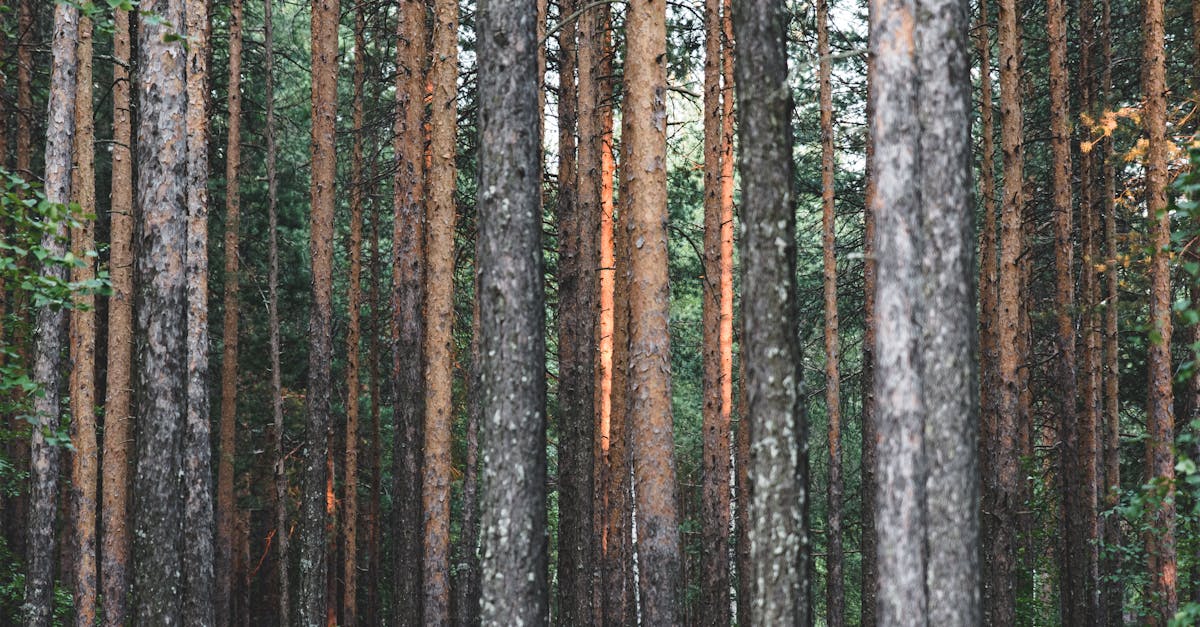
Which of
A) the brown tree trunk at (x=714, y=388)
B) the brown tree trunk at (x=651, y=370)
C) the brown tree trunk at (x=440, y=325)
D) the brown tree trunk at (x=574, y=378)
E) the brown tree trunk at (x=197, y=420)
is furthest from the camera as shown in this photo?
the brown tree trunk at (x=714, y=388)

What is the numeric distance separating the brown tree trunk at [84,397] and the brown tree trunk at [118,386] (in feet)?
1.16

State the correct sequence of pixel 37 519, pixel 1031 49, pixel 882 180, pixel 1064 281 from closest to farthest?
1. pixel 882 180
2. pixel 37 519
3. pixel 1064 281
4. pixel 1031 49

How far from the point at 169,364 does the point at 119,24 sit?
6.90 meters

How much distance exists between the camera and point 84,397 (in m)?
11.7

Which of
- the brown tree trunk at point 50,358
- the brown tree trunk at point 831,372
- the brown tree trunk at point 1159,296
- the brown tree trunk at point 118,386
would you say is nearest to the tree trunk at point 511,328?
the brown tree trunk at point 50,358

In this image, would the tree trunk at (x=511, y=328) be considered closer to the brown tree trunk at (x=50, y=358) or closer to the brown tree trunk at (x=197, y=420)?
the brown tree trunk at (x=197, y=420)

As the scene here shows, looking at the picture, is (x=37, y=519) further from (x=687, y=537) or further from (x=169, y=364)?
(x=687, y=537)

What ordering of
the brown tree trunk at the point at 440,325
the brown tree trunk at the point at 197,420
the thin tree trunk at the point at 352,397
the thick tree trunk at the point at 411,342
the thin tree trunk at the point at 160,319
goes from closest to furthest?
1. the thin tree trunk at the point at 160,319
2. the brown tree trunk at the point at 197,420
3. the brown tree trunk at the point at 440,325
4. the thick tree trunk at the point at 411,342
5. the thin tree trunk at the point at 352,397

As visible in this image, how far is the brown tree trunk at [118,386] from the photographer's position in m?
12.5

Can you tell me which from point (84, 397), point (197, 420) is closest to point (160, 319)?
point (197, 420)

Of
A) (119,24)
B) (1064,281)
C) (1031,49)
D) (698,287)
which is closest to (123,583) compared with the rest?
(119,24)

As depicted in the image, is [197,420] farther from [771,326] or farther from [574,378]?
[771,326]

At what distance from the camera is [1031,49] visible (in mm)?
21016

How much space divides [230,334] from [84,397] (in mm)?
5256
